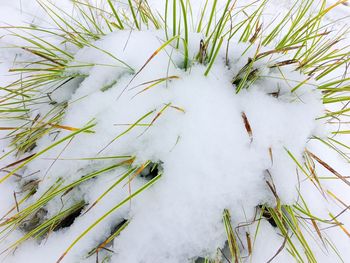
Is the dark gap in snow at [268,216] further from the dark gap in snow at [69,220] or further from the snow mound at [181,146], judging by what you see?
the dark gap in snow at [69,220]

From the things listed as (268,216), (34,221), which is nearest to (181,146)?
(268,216)

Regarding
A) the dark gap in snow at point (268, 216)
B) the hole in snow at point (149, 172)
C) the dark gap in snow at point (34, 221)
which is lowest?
the dark gap in snow at point (268, 216)

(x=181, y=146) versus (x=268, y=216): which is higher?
(x=181, y=146)

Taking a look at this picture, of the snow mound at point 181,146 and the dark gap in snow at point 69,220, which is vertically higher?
the snow mound at point 181,146

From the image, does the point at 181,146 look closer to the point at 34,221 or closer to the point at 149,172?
the point at 149,172

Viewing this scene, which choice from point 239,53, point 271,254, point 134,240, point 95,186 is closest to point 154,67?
point 239,53

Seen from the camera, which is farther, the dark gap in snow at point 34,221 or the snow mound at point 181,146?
the dark gap in snow at point 34,221

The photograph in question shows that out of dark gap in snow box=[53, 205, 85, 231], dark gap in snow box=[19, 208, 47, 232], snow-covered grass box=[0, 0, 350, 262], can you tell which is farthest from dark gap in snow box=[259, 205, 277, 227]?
dark gap in snow box=[19, 208, 47, 232]

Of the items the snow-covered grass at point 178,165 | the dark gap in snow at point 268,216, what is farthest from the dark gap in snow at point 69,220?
the dark gap in snow at point 268,216

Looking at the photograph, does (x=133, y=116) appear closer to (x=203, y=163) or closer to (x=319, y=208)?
(x=203, y=163)

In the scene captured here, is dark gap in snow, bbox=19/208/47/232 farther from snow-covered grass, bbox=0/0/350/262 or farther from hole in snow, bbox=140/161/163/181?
hole in snow, bbox=140/161/163/181

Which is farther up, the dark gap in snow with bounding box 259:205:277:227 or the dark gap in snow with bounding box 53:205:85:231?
the dark gap in snow with bounding box 53:205:85:231
